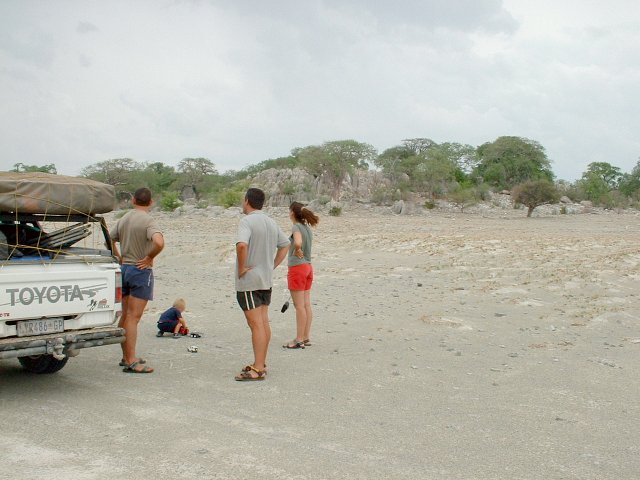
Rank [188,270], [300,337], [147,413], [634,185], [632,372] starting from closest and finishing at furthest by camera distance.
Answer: [147,413]
[632,372]
[300,337]
[188,270]
[634,185]

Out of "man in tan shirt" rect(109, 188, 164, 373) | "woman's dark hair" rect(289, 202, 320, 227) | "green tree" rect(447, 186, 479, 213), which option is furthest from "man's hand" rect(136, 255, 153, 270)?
"green tree" rect(447, 186, 479, 213)

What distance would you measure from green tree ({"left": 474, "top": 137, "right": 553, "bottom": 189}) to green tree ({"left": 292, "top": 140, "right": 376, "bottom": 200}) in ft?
49.2

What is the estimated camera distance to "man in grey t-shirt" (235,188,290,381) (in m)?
6.98

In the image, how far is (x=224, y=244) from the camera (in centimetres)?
2222

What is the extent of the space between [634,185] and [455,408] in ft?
228

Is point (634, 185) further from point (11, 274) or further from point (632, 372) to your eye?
point (11, 274)

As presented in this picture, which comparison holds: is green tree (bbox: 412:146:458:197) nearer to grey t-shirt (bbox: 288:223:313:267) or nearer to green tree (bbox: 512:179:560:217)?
green tree (bbox: 512:179:560:217)

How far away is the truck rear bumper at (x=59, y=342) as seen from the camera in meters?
5.82

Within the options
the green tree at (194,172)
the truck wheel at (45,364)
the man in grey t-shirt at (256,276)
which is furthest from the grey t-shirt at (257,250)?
the green tree at (194,172)

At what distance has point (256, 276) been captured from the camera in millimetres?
6980

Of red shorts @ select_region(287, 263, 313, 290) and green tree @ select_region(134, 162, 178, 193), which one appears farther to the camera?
green tree @ select_region(134, 162, 178, 193)

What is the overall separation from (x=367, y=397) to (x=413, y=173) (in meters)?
56.2

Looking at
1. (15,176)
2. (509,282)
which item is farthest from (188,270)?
(15,176)

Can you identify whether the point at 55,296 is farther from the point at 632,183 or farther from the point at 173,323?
the point at 632,183
